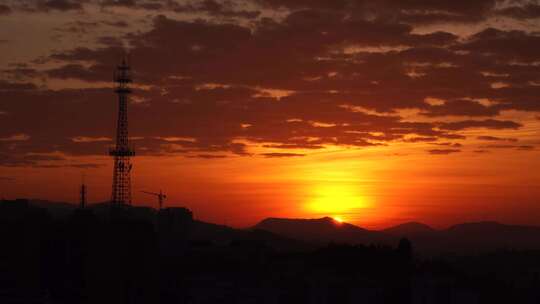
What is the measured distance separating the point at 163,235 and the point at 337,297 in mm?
24232

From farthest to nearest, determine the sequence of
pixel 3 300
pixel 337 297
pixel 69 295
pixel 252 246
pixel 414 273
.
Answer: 1. pixel 252 246
2. pixel 414 273
3. pixel 337 297
4. pixel 69 295
5. pixel 3 300

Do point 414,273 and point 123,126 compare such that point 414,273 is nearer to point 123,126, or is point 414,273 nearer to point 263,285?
point 263,285

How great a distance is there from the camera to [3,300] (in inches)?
2618

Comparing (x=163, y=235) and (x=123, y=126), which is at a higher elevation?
(x=123, y=126)

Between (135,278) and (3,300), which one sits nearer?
(3,300)

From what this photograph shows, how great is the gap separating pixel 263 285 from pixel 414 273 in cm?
1913

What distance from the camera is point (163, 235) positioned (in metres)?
95.3

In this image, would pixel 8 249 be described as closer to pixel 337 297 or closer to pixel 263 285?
pixel 263 285

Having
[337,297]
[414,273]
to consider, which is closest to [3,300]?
[337,297]

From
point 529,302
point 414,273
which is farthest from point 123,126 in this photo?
point 529,302

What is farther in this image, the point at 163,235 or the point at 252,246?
the point at 252,246

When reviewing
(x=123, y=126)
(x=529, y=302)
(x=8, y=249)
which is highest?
(x=123, y=126)

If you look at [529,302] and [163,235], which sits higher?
[163,235]

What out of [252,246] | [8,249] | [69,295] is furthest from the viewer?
[252,246]
